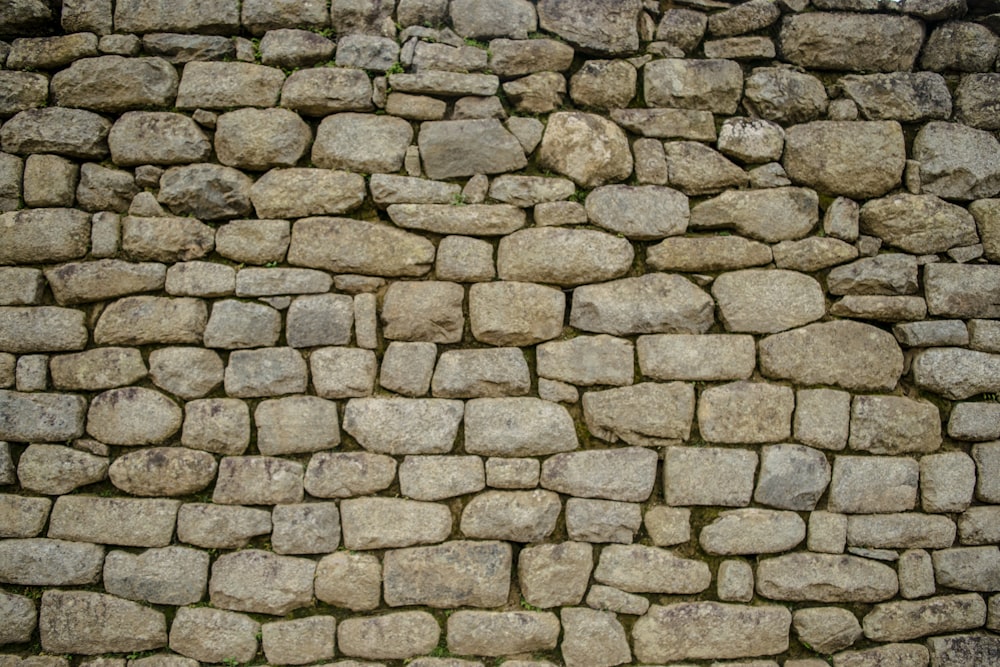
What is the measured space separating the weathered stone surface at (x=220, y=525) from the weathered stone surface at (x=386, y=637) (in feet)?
1.99

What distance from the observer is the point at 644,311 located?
3.57 m

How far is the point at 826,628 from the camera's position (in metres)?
3.49

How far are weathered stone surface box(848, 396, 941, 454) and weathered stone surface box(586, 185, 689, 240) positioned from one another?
1281 millimetres

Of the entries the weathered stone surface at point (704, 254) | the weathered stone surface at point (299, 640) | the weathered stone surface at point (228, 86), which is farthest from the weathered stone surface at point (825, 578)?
the weathered stone surface at point (228, 86)

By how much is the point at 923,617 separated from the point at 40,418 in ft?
14.4

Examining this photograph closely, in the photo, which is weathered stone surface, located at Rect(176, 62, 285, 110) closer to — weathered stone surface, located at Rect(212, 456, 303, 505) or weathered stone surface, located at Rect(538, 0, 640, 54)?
weathered stone surface, located at Rect(538, 0, 640, 54)

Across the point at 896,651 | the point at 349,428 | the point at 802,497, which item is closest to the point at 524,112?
the point at 349,428

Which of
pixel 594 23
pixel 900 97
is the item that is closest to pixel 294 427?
pixel 594 23

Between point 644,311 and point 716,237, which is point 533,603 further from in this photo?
point 716,237

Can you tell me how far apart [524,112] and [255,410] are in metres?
2.00

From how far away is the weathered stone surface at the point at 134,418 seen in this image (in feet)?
11.3

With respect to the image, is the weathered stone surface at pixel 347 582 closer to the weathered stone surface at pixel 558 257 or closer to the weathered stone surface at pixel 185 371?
the weathered stone surface at pixel 185 371

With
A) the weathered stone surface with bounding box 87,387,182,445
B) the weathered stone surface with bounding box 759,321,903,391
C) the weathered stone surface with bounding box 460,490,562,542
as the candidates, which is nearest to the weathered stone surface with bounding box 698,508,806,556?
the weathered stone surface with bounding box 759,321,903,391

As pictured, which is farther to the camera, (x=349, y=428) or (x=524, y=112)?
(x=524, y=112)
